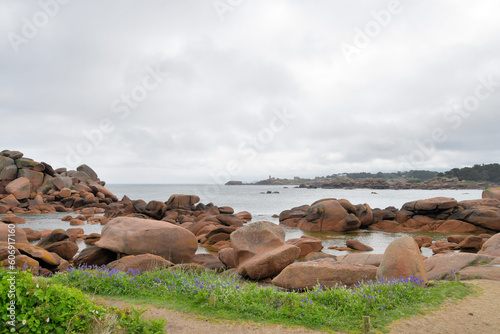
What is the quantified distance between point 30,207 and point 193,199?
22.5 m

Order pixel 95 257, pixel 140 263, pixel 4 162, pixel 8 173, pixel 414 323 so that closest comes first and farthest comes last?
pixel 414 323, pixel 140 263, pixel 95 257, pixel 8 173, pixel 4 162

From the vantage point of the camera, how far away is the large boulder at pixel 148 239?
13.7 meters

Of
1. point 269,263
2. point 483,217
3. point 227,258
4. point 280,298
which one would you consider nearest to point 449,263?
point 269,263

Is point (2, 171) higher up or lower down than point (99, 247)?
higher up

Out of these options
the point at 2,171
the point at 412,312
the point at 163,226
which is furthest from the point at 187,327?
the point at 2,171

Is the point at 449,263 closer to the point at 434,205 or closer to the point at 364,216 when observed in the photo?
the point at 364,216

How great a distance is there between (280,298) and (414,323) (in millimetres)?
2627

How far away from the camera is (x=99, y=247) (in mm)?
13828

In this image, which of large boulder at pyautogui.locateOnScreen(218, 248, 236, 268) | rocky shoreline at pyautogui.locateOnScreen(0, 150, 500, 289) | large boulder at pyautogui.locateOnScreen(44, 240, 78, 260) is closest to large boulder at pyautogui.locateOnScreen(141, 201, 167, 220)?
rocky shoreline at pyautogui.locateOnScreen(0, 150, 500, 289)

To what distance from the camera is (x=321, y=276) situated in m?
9.80

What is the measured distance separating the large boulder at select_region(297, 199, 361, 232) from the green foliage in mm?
28772

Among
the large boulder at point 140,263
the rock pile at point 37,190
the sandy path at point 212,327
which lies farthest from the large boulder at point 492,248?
the rock pile at point 37,190

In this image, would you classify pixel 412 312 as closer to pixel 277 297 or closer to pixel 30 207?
pixel 277 297

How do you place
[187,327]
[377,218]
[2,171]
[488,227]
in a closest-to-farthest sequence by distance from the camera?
[187,327]
[488,227]
[377,218]
[2,171]
